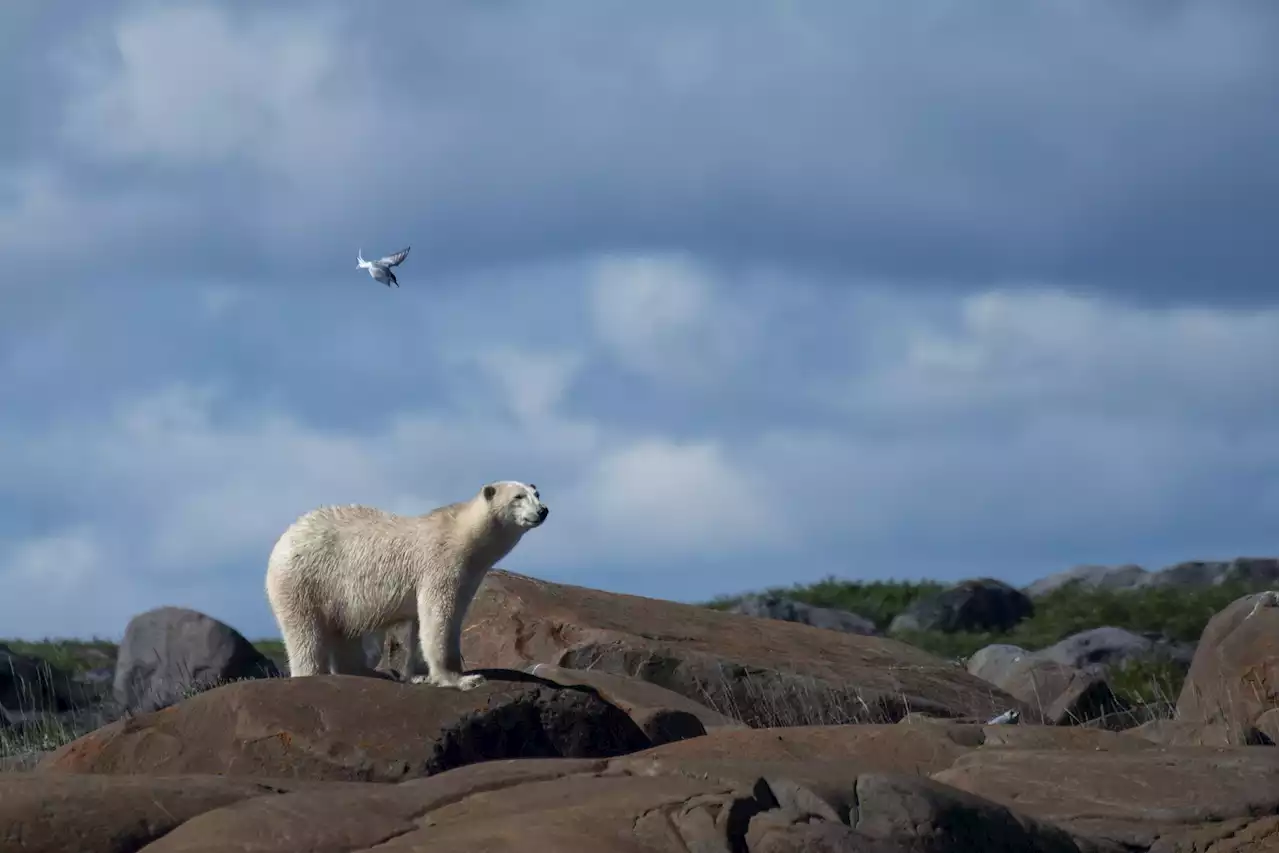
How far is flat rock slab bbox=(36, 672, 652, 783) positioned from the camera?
11.0 meters

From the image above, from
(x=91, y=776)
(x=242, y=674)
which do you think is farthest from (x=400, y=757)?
(x=242, y=674)

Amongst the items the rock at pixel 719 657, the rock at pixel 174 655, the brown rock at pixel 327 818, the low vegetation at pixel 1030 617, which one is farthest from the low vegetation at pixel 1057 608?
the brown rock at pixel 327 818

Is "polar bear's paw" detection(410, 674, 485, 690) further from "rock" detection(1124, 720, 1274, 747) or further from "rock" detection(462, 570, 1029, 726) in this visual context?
"rock" detection(1124, 720, 1274, 747)

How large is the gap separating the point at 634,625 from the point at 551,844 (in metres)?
10.8

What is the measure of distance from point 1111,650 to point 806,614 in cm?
784

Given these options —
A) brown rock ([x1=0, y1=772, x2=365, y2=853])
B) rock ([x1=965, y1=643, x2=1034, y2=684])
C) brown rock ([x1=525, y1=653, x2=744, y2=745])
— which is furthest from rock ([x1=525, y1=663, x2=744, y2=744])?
rock ([x1=965, y1=643, x2=1034, y2=684])

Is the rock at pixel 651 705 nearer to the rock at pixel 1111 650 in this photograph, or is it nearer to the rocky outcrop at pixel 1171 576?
the rock at pixel 1111 650

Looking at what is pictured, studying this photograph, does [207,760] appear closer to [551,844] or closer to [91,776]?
[91,776]

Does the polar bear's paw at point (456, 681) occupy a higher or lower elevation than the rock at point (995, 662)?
lower

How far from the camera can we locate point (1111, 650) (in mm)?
31281

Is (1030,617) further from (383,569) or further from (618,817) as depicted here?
(618,817)

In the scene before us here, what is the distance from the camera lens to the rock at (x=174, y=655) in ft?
78.0

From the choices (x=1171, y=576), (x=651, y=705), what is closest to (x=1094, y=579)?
(x=1171, y=576)

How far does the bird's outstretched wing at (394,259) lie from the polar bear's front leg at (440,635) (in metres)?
4.66
